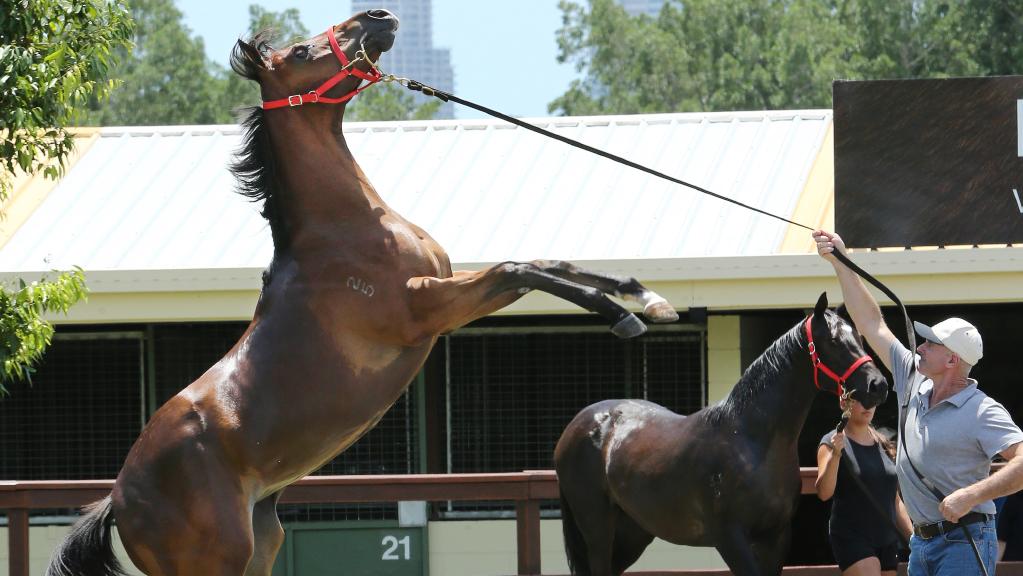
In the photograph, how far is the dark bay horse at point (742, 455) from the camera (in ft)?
19.1

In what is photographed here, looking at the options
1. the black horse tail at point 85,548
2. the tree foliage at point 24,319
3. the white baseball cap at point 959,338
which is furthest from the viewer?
the tree foliage at point 24,319

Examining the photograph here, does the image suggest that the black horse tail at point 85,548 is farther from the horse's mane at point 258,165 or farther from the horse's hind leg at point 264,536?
the horse's mane at point 258,165

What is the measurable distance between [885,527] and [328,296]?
2.74 meters

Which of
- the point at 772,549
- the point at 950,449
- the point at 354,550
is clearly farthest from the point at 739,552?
Result: the point at 354,550

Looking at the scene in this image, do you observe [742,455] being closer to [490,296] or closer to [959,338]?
[959,338]

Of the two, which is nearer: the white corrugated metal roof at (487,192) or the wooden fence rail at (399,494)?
the wooden fence rail at (399,494)

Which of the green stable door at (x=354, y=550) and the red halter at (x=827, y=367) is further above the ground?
the red halter at (x=827, y=367)

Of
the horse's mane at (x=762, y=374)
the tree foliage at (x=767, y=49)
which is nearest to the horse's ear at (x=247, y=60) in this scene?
the horse's mane at (x=762, y=374)

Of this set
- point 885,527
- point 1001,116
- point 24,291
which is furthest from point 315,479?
point 1001,116

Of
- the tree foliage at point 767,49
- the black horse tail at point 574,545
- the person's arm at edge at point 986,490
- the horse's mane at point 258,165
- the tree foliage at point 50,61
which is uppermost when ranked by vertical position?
the tree foliage at point 767,49

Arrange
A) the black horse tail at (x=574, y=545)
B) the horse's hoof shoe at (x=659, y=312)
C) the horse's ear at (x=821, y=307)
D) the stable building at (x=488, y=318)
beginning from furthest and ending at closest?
the stable building at (x=488, y=318) → the black horse tail at (x=574, y=545) → the horse's ear at (x=821, y=307) → the horse's hoof shoe at (x=659, y=312)

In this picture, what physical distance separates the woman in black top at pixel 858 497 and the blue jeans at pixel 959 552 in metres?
1.05

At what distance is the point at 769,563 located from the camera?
597 cm

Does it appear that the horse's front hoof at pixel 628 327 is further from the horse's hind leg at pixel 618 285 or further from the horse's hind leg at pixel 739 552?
the horse's hind leg at pixel 739 552
